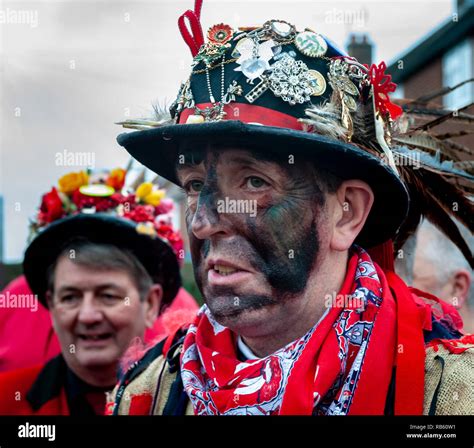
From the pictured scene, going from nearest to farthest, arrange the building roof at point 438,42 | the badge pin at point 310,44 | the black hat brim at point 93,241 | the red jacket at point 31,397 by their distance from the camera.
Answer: the badge pin at point 310,44
the red jacket at point 31,397
the black hat brim at point 93,241
the building roof at point 438,42

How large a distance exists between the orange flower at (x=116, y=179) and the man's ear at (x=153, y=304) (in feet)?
2.12

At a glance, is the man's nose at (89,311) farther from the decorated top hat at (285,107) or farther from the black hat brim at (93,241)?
the decorated top hat at (285,107)

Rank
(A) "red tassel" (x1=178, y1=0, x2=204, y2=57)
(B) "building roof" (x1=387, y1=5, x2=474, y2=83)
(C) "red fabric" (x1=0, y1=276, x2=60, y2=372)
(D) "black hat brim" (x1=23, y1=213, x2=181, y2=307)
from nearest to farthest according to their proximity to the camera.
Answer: (A) "red tassel" (x1=178, y1=0, x2=204, y2=57), (D) "black hat brim" (x1=23, y1=213, x2=181, y2=307), (C) "red fabric" (x1=0, y1=276, x2=60, y2=372), (B) "building roof" (x1=387, y1=5, x2=474, y2=83)

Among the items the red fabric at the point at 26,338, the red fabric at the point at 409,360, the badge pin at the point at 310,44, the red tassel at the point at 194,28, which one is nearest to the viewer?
the red fabric at the point at 409,360

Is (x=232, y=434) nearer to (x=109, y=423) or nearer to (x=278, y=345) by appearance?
(x=278, y=345)

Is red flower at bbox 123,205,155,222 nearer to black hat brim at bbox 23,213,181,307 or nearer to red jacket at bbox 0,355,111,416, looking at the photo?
black hat brim at bbox 23,213,181,307

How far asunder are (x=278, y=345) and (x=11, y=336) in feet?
10.6

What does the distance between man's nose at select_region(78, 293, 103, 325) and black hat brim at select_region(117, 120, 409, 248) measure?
1.50m

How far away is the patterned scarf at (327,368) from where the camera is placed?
2.01 meters

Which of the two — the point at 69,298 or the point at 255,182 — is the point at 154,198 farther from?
the point at 255,182

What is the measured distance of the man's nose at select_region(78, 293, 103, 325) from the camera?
12.4ft

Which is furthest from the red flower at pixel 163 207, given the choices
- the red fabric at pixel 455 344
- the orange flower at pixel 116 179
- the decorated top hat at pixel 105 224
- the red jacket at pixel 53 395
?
the red fabric at pixel 455 344

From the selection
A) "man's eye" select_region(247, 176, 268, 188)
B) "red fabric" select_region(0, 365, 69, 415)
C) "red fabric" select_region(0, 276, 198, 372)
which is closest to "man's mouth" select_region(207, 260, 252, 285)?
"man's eye" select_region(247, 176, 268, 188)

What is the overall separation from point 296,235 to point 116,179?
2331 mm
